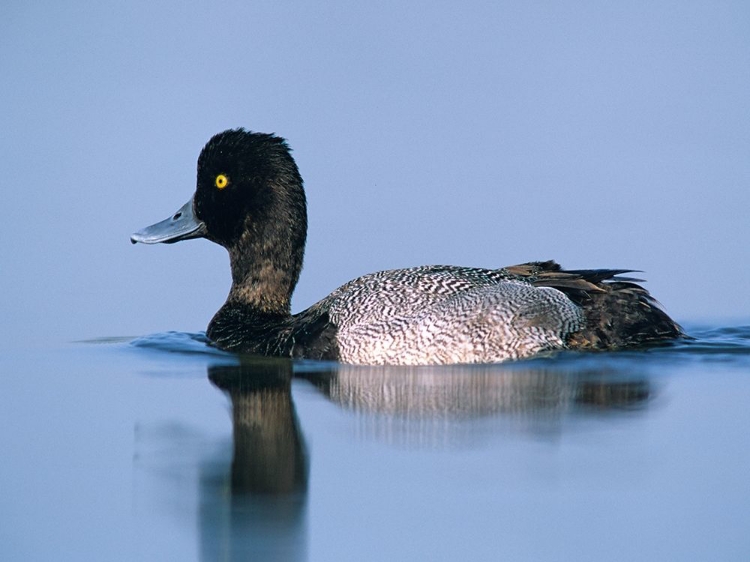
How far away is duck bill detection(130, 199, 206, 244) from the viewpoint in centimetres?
1002

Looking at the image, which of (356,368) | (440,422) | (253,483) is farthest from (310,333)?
(253,483)

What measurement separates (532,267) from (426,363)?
52.2 inches

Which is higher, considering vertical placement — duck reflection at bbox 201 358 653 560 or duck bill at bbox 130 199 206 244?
duck bill at bbox 130 199 206 244

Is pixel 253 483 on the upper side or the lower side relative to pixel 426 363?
lower

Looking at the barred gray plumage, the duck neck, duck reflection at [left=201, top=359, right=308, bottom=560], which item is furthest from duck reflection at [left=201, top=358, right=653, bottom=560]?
the duck neck

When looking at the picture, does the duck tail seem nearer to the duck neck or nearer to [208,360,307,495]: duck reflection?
the duck neck

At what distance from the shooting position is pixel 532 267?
9.36 metres

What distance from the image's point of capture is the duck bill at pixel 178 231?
10.0 meters

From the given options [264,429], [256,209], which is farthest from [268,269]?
[264,429]

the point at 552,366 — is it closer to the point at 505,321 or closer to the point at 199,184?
the point at 505,321

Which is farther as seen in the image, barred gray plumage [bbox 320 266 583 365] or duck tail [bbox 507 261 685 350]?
duck tail [bbox 507 261 685 350]

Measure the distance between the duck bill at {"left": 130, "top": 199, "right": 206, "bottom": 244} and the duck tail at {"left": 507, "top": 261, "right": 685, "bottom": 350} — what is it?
2.78 meters

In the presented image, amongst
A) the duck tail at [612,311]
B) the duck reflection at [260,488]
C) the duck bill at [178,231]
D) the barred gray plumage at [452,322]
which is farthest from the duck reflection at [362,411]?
the duck bill at [178,231]

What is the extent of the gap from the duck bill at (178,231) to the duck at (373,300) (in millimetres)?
11
